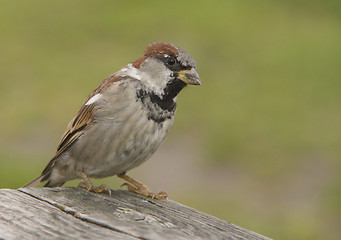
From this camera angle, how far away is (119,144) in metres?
2.97

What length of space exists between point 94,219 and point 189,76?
137cm

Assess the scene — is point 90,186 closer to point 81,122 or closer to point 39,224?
point 81,122

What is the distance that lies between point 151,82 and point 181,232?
140 cm

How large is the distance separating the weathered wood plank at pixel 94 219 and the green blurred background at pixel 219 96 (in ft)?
10.4

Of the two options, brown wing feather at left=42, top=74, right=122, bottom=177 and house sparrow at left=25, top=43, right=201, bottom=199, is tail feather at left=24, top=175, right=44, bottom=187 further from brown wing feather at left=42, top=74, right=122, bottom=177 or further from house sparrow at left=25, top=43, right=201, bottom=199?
house sparrow at left=25, top=43, right=201, bottom=199

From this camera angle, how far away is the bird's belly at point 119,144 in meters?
2.97

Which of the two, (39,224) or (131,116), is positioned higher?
(131,116)

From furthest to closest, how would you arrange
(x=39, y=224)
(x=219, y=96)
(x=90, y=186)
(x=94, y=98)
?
(x=219, y=96), (x=94, y=98), (x=90, y=186), (x=39, y=224)

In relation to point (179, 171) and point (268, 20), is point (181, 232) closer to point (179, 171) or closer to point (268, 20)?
point (179, 171)

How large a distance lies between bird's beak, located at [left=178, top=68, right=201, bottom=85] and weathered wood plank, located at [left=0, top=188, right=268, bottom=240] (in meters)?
0.93

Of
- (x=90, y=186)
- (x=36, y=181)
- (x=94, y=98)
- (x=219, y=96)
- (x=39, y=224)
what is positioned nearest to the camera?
(x=39, y=224)

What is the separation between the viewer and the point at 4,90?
7531 millimetres

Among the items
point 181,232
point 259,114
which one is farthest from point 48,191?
point 259,114

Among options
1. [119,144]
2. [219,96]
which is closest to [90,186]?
[119,144]
